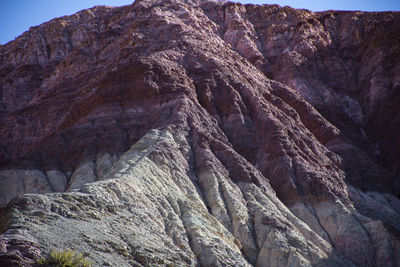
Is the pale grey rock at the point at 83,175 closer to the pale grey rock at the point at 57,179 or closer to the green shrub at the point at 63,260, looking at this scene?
the pale grey rock at the point at 57,179

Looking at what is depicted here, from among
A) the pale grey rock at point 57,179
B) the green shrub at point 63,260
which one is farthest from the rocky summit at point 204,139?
the green shrub at point 63,260

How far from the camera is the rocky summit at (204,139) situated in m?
20.3

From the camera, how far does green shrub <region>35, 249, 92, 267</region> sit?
13047 mm

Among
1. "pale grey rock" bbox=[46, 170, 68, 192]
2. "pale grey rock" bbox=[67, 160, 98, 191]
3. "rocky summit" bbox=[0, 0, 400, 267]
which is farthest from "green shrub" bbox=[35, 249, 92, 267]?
"pale grey rock" bbox=[46, 170, 68, 192]

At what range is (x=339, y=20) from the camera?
79062 mm

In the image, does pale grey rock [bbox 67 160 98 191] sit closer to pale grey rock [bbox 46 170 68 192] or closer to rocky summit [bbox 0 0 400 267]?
rocky summit [bbox 0 0 400 267]

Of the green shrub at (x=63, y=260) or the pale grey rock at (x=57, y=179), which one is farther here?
the pale grey rock at (x=57, y=179)

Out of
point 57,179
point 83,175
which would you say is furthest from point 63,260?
point 57,179

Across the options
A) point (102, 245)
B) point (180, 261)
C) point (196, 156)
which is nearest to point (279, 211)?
point (196, 156)

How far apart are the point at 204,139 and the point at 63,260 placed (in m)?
24.2

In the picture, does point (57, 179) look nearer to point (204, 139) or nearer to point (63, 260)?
point (204, 139)

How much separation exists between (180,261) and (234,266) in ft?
12.3

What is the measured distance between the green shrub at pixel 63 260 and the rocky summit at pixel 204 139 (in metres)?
0.37

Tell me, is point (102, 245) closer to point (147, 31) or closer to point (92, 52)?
point (147, 31)
